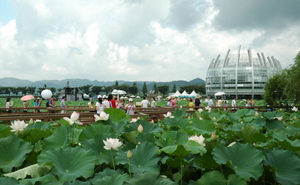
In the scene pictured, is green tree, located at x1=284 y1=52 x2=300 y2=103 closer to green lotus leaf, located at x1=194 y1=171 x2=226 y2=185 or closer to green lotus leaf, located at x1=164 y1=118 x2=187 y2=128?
green lotus leaf, located at x1=164 y1=118 x2=187 y2=128

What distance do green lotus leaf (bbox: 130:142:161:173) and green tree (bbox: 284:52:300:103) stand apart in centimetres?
1155

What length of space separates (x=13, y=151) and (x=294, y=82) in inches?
481

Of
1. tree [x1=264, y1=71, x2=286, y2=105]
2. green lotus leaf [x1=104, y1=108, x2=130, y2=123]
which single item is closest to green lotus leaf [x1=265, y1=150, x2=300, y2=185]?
green lotus leaf [x1=104, y1=108, x2=130, y2=123]

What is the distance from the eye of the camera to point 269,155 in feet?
4.48

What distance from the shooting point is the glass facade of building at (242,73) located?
55.6m

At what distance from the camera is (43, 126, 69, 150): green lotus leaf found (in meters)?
1.55

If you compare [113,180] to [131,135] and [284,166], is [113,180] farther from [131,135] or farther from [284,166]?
[284,166]

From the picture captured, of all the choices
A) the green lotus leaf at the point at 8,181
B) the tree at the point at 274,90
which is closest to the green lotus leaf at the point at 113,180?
the green lotus leaf at the point at 8,181

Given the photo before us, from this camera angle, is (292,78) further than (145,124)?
Yes

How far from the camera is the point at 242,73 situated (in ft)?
184

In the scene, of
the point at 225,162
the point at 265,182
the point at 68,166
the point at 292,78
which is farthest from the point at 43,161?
the point at 292,78

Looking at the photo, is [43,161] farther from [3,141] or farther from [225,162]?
[225,162]

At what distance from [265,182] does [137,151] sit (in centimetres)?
71

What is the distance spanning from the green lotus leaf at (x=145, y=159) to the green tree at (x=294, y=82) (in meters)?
11.5
